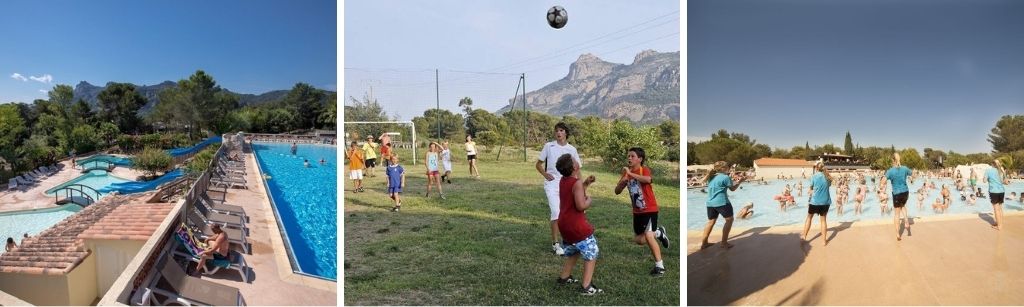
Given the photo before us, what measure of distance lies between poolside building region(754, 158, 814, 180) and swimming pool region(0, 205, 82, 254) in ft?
14.2

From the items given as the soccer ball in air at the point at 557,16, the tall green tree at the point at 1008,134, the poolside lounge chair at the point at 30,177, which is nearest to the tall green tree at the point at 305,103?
the poolside lounge chair at the point at 30,177

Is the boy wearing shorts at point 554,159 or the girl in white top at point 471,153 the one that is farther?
the girl in white top at point 471,153

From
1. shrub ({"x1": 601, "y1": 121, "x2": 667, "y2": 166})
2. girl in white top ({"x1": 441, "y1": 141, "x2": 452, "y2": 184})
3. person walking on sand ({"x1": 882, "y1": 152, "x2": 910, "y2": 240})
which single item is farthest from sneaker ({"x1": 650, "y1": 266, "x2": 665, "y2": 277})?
girl in white top ({"x1": 441, "y1": 141, "x2": 452, "y2": 184})

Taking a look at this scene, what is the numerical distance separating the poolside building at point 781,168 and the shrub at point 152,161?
393 cm

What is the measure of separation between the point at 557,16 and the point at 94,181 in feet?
11.1

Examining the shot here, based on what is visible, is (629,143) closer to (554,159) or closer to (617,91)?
(617,91)

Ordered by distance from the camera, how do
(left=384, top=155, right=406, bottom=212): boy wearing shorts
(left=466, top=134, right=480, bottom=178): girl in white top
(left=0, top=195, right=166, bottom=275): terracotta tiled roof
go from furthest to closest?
1. (left=466, top=134, right=480, bottom=178): girl in white top
2. (left=384, top=155, right=406, bottom=212): boy wearing shorts
3. (left=0, top=195, right=166, bottom=275): terracotta tiled roof

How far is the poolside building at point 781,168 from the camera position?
13.6ft

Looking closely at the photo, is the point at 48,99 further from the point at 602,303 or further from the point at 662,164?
the point at 662,164

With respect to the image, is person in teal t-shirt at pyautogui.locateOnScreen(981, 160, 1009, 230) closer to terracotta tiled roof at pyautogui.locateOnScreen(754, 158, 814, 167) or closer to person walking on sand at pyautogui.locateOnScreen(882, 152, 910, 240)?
person walking on sand at pyautogui.locateOnScreen(882, 152, 910, 240)

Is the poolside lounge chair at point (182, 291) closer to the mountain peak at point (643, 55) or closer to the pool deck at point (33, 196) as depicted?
the pool deck at point (33, 196)

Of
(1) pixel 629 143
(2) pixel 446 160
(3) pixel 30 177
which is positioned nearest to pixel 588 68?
(1) pixel 629 143

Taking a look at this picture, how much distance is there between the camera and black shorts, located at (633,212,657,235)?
4.02 meters

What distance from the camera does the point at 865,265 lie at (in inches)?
156
